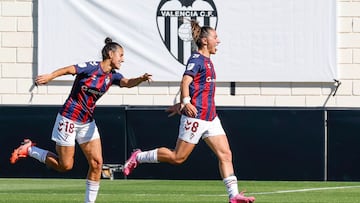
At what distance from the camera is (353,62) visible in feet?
73.1

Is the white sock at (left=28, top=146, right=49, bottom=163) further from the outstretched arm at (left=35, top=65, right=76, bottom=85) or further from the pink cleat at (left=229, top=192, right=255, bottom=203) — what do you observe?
the pink cleat at (left=229, top=192, right=255, bottom=203)

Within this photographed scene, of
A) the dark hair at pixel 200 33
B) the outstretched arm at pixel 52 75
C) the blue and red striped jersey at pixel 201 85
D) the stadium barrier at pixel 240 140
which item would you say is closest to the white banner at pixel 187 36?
the stadium barrier at pixel 240 140

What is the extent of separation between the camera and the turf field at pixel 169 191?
1519cm

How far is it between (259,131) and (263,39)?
2.43 metres

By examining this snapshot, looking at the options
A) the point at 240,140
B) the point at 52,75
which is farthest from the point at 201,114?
the point at 240,140

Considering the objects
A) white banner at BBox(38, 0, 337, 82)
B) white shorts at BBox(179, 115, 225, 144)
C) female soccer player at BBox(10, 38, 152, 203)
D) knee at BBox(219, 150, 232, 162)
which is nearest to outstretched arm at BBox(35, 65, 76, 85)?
female soccer player at BBox(10, 38, 152, 203)

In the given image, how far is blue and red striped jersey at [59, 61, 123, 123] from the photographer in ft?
43.8

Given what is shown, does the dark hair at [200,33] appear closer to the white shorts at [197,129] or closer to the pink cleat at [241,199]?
the white shorts at [197,129]

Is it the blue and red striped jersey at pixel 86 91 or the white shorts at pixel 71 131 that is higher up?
the blue and red striped jersey at pixel 86 91

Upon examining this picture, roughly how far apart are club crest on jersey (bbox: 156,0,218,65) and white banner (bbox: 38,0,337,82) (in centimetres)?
2

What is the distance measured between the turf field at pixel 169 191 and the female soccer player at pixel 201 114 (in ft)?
5.44

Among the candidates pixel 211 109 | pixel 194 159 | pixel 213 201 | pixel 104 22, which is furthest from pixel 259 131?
pixel 211 109

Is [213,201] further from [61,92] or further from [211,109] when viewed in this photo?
[61,92]

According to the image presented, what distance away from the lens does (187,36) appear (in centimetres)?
2264
